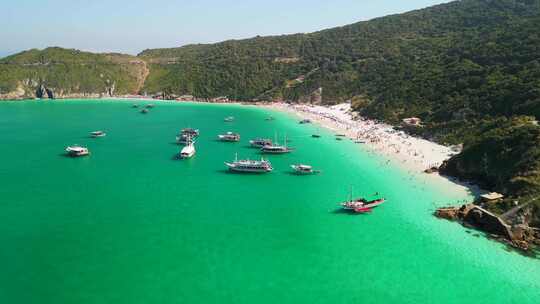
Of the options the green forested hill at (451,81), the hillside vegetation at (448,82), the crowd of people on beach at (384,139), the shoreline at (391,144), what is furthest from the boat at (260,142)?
the green forested hill at (451,81)

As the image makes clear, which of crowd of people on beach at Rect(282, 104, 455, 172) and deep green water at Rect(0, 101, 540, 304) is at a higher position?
crowd of people on beach at Rect(282, 104, 455, 172)

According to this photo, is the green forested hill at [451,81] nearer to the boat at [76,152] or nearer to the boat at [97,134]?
the boat at [76,152]

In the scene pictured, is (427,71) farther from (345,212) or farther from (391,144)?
(345,212)

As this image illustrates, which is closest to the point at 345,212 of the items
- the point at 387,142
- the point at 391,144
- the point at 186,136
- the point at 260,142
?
the point at 391,144

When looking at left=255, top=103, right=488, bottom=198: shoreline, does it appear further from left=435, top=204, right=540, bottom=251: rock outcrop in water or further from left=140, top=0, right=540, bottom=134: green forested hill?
left=435, top=204, right=540, bottom=251: rock outcrop in water

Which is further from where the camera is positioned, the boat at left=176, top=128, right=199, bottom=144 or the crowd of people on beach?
the boat at left=176, top=128, right=199, bottom=144

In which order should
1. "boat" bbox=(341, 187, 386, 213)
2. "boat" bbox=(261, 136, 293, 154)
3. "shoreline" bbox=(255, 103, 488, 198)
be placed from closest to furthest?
"boat" bbox=(341, 187, 386, 213) < "shoreline" bbox=(255, 103, 488, 198) < "boat" bbox=(261, 136, 293, 154)

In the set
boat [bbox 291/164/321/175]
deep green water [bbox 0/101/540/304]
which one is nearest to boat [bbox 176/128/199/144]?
deep green water [bbox 0/101/540/304]

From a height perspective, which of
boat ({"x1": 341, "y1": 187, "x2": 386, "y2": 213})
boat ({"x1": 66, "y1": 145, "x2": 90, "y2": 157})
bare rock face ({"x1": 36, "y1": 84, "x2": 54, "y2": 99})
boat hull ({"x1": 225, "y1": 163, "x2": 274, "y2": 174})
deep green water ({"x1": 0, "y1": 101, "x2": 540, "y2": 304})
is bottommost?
deep green water ({"x1": 0, "y1": 101, "x2": 540, "y2": 304})

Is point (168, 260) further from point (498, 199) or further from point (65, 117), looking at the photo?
point (65, 117)

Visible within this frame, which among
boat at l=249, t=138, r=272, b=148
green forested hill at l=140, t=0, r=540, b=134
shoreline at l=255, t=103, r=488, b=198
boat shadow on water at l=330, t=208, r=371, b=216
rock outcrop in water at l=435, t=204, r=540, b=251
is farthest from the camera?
green forested hill at l=140, t=0, r=540, b=134
